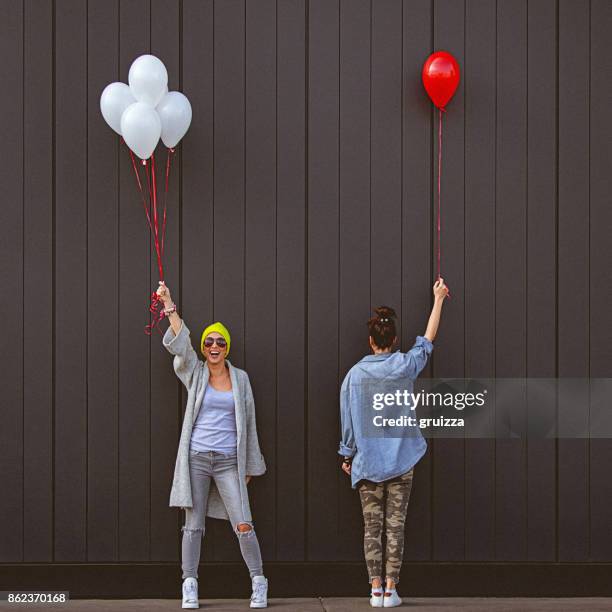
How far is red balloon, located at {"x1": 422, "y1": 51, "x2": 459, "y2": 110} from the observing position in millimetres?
6656

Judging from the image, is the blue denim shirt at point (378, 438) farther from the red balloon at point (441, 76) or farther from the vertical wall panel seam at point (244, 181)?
the red balloon at point (441, 76)

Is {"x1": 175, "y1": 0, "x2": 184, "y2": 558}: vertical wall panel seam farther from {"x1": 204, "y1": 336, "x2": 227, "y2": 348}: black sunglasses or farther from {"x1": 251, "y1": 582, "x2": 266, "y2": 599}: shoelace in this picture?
{"x1": 251, "y1": 582, "x2": 266, "y2": 599}: shoelace

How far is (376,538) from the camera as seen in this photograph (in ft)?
20.8

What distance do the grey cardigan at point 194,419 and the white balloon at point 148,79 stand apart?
1511mm

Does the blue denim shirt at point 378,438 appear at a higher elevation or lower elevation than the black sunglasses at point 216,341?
lower

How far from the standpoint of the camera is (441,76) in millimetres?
6652

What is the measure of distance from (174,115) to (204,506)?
260cm

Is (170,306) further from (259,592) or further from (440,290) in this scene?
(259,592)

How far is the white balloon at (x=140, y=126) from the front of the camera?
6215 millimetres

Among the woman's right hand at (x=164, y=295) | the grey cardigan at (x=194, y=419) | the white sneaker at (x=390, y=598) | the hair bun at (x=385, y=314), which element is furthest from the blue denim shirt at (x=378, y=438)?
the woman's right hand at (x=164, y=295)

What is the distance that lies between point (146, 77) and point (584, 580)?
15.0ft

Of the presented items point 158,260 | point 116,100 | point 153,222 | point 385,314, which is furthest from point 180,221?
point 385,314

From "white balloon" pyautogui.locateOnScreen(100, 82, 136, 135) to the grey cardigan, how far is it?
1.47 m

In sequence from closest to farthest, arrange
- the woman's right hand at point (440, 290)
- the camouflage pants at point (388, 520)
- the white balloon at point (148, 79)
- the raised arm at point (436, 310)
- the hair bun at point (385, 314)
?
1. the white balloon at point (148, 79)
2. the camouflage pants at point (388, 520)
3. the hair bun at point (385, 314)
4. the raised arm at point (436, 310)
5. the woman's right hand at point (440, 290)
